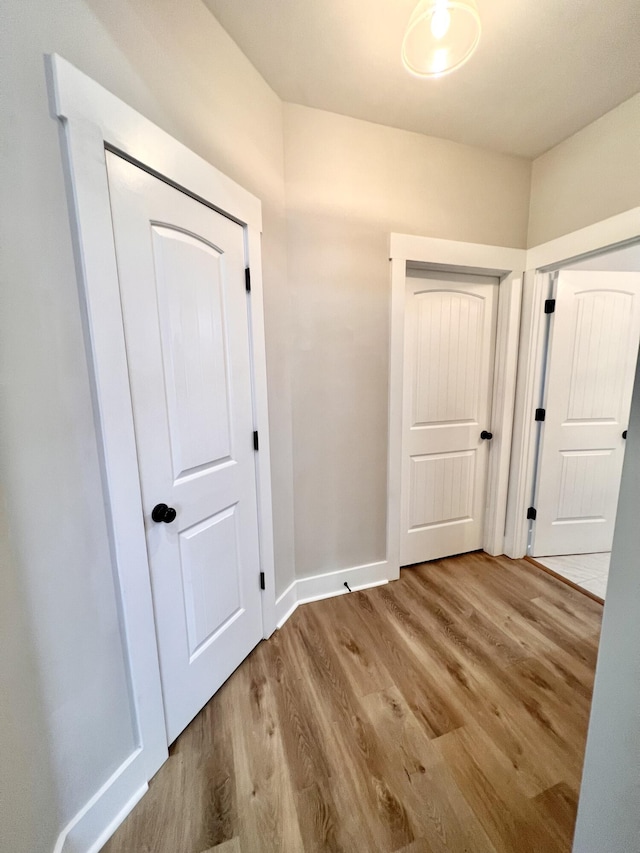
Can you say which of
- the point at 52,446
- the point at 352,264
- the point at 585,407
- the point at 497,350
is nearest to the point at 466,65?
the point at 352,264

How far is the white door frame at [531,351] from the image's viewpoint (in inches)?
68.4

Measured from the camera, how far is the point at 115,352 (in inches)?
35.0

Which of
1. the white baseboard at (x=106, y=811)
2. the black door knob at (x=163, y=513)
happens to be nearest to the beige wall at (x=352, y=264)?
the black door knob at (x=163, y=513)

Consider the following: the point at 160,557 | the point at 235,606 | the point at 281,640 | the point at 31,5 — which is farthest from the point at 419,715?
the point at 31,5

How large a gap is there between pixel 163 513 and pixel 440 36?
1.85m

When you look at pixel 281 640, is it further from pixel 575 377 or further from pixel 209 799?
pixel 575 377

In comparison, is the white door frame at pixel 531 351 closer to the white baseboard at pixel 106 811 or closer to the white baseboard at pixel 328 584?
the white baseboard at pixel 328 584

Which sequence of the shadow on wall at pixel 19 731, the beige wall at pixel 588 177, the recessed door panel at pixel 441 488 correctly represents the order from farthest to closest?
1. the recessed door panel at pixel 441 488
2. the beige wall at pixel 588 177
3. the shadow on wall at pixel 19 731

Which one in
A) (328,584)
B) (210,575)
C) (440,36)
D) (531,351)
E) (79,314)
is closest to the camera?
(79,314)

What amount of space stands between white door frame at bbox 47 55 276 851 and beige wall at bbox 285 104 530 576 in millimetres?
653

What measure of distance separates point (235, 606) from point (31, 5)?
193cm

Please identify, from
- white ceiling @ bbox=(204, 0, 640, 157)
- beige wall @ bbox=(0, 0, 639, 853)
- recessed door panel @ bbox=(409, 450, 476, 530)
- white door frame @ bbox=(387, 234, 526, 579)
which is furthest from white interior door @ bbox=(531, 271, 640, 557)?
white ceiling @ bbox=(204, 0, 640, 157)

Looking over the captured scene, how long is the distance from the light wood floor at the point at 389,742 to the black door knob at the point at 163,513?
880 mm

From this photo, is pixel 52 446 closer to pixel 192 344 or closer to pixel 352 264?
pixel 192 344
